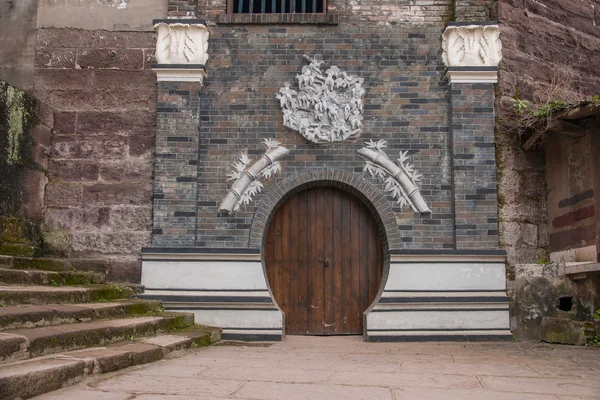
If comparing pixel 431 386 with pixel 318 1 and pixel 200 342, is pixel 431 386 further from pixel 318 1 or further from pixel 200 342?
pixel 318 1

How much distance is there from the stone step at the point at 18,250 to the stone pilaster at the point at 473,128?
Answer: 5099 mm

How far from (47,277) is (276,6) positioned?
4574 mm

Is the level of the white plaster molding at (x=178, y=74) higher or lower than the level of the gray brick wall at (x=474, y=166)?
higher

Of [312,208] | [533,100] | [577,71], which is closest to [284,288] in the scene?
[312,208]

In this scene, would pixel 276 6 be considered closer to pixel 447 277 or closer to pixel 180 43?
pixel 180 43

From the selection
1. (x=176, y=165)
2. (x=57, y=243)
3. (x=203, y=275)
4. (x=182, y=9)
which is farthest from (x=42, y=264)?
(x=182, y=9)

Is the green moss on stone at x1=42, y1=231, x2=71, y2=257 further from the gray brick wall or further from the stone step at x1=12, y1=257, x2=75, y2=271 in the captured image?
the gray brick wall

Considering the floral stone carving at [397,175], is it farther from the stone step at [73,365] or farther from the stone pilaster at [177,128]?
the stone step at [73,365]

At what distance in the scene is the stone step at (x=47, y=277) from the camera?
5801 millimetres

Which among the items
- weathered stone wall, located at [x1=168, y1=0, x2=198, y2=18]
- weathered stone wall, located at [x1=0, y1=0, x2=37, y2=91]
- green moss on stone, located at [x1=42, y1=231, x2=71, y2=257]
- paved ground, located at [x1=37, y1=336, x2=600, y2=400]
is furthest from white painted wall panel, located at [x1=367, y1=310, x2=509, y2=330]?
weathered stone wall, located at [x1=0, y1=0, x2=37, y2=91]

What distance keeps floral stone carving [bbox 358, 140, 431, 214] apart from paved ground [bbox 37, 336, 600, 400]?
6.28ft

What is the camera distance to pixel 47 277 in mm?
6324

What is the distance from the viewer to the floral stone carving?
7.76 meters

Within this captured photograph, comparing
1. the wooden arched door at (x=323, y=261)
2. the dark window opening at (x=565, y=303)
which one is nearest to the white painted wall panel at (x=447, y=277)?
the wooden arched door at (x=323, y=261)
